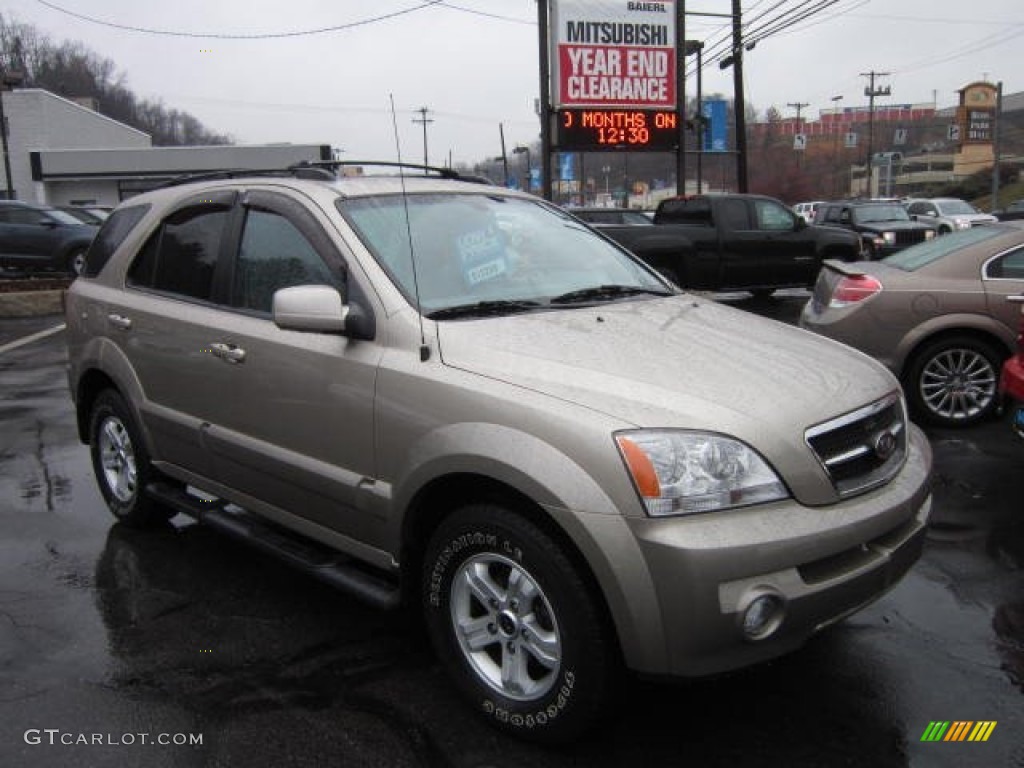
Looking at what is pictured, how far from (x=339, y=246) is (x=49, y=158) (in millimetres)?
49664

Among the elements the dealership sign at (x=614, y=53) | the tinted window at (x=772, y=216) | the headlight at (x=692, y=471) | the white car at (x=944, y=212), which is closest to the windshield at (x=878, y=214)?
the white car at (x=944, y=212)

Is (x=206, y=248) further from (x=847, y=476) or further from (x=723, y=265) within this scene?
(x=723, y=265)

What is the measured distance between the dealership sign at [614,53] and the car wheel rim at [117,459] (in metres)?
12.1

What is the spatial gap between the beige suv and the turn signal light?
10.4 ft

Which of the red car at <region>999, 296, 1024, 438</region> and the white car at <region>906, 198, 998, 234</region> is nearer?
the red car at <region>999, 296, 1024, 438</region>

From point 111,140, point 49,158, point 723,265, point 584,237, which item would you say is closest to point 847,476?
point 584,237

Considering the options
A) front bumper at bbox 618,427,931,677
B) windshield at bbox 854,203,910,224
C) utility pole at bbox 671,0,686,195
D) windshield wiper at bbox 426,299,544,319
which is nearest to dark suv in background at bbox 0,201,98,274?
utility pole at bbox 671,0,686,195

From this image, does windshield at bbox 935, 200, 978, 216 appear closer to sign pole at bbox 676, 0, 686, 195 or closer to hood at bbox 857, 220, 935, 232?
hood at bbox 857, 220, 935, 232

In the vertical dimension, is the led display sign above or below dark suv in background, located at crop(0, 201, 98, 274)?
above

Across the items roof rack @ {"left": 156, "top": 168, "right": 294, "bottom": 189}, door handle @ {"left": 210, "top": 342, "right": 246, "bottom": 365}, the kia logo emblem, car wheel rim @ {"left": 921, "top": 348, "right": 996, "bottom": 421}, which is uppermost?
roof rack @ {"left": 156, "top": 168, "right": 294, "bottom": 189}

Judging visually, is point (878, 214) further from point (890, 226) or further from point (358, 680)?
point (358, 680)

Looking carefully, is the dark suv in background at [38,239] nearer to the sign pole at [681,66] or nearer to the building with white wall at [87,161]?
the sign pole at [681,66]

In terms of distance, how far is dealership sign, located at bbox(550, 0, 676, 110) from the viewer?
15281 millimetres

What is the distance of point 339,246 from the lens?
132 inches
